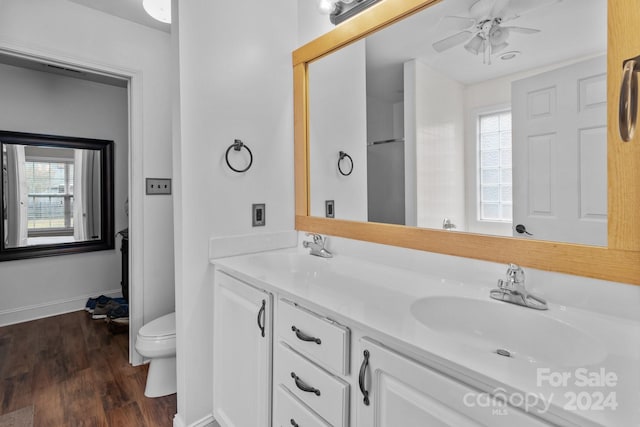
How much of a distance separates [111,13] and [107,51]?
27 cm

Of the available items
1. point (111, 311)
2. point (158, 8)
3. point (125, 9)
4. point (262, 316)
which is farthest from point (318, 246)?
point (111, 311)

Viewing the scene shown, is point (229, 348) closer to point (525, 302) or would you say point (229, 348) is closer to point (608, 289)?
point (525, 302)

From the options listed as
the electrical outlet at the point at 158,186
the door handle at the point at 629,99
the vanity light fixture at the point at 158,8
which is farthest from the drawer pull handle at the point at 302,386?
the vanity light fixture at the point at 158,8

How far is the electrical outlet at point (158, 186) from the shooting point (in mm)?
2363

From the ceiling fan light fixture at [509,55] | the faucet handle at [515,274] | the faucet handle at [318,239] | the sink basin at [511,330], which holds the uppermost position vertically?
the ceiling fan light fixture at [509,55]

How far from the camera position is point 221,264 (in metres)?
1.52

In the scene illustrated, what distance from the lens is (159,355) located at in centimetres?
191

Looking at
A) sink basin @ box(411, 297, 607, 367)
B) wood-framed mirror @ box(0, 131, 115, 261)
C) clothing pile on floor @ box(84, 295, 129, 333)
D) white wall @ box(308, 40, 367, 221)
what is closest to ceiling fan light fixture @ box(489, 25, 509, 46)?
white wall @ box(308, 40, 367, 221)

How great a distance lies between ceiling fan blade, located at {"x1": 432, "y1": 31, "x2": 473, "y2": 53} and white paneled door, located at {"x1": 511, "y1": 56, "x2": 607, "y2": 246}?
0.26m

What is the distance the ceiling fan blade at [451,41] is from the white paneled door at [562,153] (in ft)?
0.86

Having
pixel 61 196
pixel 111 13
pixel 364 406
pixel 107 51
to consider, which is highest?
pixel 111 13

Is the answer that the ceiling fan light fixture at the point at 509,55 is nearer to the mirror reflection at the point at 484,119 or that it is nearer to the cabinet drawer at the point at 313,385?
the mirror reflection at the point at 484,119

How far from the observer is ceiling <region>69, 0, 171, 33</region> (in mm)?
2160

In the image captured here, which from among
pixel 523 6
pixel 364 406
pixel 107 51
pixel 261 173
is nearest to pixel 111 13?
pixel 107 51
